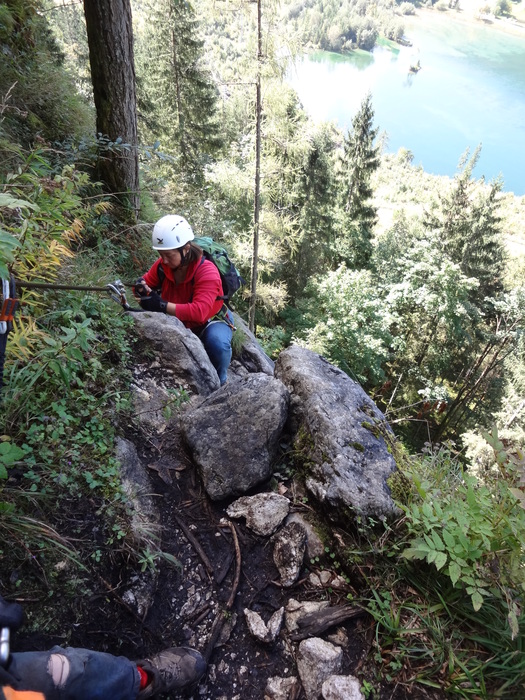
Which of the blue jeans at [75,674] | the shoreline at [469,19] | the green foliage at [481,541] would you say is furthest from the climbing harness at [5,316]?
the shoreline at [469,19]

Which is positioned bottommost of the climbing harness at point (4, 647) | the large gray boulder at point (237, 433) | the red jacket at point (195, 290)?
the large gray boulder at point (237, 433)

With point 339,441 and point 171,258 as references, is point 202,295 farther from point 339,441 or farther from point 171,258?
point 339,441

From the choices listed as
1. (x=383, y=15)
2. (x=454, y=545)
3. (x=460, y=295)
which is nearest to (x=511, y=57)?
(x=383, y=15)

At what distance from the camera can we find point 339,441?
9.93 ft

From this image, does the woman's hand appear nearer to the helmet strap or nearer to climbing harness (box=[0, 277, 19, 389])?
the helmet strap

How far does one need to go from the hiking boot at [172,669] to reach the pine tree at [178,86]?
17635 millimetres

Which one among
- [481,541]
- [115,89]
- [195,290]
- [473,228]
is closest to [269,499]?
[481,541]

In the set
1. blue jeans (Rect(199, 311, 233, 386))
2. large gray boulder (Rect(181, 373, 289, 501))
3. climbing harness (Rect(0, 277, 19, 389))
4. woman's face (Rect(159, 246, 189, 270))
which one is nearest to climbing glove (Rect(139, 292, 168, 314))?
woman's face (Rect(159, 246, 189, 270))

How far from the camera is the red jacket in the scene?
12.8 feet

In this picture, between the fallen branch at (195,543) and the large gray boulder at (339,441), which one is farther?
the large gray boulder at (339,441)

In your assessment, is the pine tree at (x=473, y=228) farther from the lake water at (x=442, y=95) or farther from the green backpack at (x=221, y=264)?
the lake water at (x=442, y=95)

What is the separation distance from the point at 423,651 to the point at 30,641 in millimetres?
1991

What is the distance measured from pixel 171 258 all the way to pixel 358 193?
21.4m

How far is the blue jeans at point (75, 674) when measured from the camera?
1.53 m
